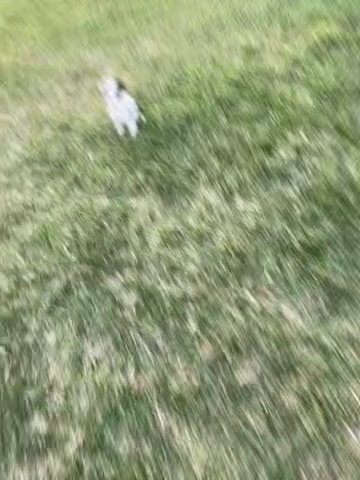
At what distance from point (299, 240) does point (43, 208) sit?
17.0 inches

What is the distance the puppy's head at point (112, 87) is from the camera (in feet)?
4.48

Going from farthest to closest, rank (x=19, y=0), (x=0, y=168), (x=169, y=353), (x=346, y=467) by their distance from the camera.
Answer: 1. (x=19, y=0)
2. (x=0, y=168)
3. (x=169, y=353)
4. (x=346, y=467)

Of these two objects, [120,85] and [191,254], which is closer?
[191,254]

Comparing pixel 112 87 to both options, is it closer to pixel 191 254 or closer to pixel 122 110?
pixel 122 110

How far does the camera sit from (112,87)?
4.51ft

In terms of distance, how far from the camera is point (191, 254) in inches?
44.1

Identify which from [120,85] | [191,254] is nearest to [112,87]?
[120,85]

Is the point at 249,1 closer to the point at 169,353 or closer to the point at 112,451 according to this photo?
the point at 169,353

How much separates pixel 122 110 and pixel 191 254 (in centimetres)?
35

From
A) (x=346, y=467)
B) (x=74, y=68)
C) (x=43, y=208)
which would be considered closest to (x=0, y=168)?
(x=43, y=208)

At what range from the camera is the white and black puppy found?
4.36 feet

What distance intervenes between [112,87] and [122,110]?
6 centimetres

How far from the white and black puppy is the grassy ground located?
0.03 metres

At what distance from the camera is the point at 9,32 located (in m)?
1.75
